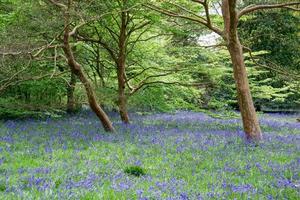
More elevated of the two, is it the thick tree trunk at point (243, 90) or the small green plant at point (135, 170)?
the thick tree trunk at point (243, 90)

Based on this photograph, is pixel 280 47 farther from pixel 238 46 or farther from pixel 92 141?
pixel 92 141

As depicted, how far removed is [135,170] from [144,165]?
0.67 m

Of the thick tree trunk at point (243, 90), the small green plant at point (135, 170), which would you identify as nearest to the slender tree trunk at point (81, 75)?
the thick tree trunk at point (243, 90)

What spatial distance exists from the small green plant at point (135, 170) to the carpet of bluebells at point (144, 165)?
13cm

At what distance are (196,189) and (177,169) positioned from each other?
1774mm

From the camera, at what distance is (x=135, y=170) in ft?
24.4

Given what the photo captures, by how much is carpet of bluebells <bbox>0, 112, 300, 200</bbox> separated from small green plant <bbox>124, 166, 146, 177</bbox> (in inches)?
5.2

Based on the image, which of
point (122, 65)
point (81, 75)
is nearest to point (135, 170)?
point (81, 75)

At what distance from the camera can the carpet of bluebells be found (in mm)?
5926

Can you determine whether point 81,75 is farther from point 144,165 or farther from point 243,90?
point 144,165

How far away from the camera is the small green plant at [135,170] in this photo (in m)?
7.39

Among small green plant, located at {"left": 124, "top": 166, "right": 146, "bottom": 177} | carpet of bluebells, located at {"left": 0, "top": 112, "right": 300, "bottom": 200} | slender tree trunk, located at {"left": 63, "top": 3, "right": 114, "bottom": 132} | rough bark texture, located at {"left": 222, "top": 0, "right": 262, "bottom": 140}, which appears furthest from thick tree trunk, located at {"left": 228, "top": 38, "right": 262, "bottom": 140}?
small green plant, located at {"left": 124, "top": 166, "right": 146, "bottom": 177}

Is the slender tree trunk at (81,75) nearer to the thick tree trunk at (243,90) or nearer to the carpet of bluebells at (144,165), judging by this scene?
the carpet of bluebells at (144,165)

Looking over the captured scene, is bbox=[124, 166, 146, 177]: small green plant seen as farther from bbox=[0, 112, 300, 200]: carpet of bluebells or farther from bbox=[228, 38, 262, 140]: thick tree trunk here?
bbox=[228, 38, 262, 140]: thick tree trunk
